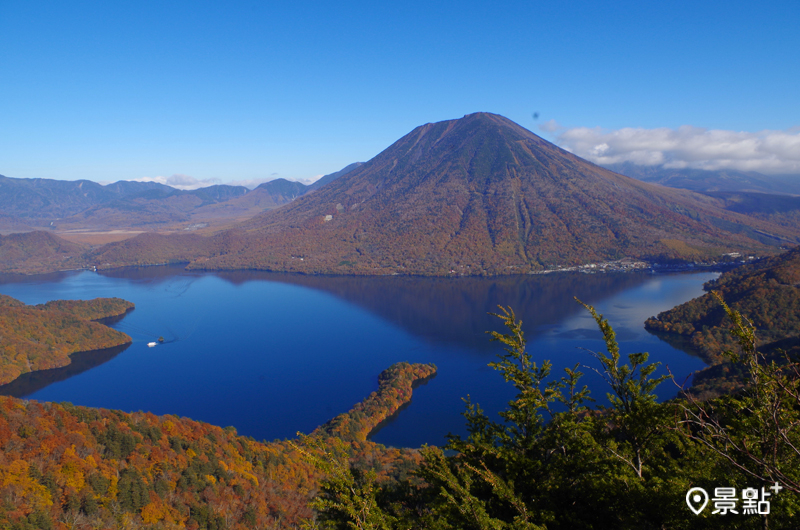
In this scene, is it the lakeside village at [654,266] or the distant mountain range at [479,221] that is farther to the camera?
the distant mountain range at [479,221]

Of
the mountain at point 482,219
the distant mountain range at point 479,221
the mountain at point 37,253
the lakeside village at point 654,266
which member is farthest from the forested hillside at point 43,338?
the lakeside village at point 654,266

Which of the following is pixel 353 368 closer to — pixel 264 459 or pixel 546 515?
pixel 264 459

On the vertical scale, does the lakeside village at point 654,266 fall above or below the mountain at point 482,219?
below

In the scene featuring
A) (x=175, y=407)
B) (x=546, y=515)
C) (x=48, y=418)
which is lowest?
(x=175, y=407)

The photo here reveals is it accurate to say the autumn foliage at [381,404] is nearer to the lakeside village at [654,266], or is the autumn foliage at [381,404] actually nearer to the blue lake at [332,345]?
the blue lake at [332,345]

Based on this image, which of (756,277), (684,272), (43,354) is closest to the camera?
(43,354)

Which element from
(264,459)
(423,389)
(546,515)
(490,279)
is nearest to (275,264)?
(490,279)
